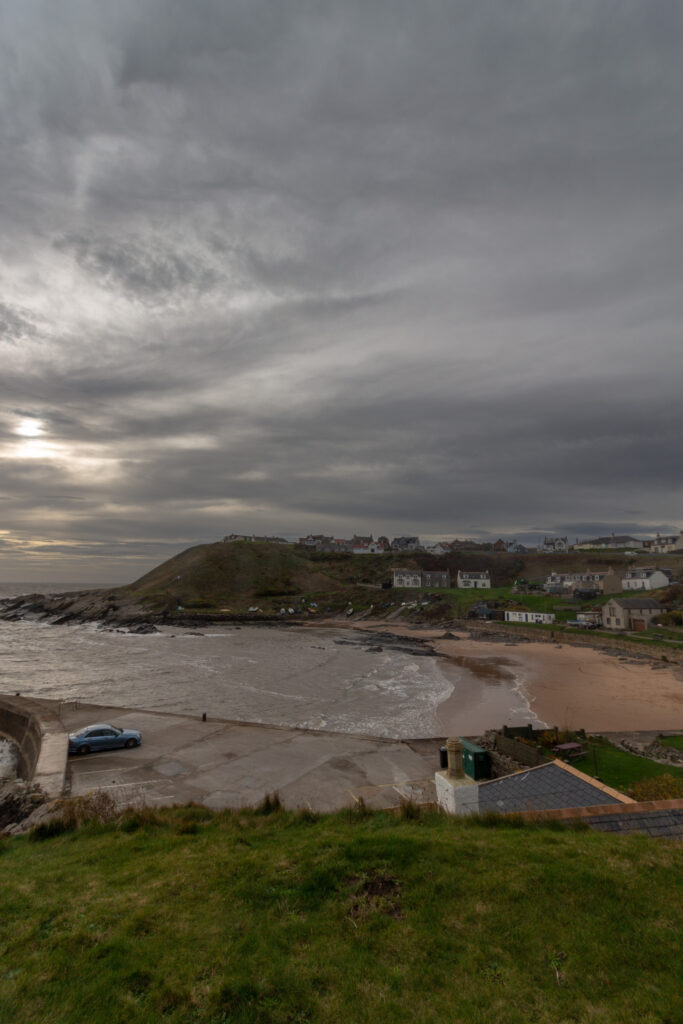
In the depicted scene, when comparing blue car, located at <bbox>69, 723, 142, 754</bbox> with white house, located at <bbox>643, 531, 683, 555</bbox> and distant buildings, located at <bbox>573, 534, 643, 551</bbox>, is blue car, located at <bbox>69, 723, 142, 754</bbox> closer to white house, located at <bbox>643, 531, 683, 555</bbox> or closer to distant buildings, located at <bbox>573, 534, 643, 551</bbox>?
white house, located at <bbox>643, 531, 683, 555</bbox>

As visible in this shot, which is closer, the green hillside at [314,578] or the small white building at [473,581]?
the green hillside at [314,578]

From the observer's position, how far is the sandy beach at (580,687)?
2997cm

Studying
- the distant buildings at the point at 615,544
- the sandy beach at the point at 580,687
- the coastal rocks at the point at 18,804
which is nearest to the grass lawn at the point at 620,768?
the sandy beach at the point at 580,687

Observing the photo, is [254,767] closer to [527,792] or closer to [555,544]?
[527,792]

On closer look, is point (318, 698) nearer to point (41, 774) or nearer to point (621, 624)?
point (41, 774)

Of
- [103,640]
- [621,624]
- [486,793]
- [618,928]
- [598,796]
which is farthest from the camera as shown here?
[103,640]

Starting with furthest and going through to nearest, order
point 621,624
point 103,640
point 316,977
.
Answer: point 103,640 < point 621,624 < point 316,977

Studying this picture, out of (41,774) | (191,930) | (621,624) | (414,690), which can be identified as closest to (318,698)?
(414,690)

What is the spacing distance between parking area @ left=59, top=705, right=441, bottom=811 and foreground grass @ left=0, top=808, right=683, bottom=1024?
8495 millimetres

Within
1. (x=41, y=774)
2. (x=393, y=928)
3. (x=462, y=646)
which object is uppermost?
(x=393, y=928)

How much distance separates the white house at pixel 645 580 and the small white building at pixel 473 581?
3800cm

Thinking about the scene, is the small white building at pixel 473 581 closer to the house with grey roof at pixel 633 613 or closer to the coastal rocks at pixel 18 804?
the house with grey roof at pixel 633 613

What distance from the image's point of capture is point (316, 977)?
224 inches

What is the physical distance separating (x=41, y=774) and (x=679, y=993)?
2066cm
